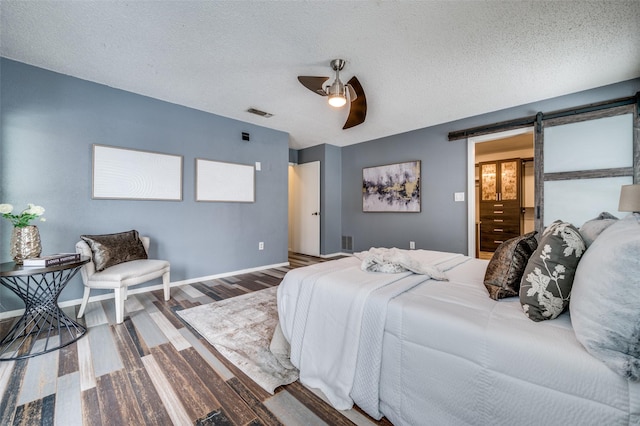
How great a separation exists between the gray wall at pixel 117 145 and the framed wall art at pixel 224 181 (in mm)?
100

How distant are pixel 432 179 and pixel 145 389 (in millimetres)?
4426

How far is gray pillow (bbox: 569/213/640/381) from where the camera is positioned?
2.37ft

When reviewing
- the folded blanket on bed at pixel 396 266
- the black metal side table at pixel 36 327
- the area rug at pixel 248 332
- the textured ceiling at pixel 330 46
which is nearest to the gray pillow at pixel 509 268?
the folded blanket on bed at pixel 396 266

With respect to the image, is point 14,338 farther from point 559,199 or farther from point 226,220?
point 559,199

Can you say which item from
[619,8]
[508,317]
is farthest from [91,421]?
[619,8]

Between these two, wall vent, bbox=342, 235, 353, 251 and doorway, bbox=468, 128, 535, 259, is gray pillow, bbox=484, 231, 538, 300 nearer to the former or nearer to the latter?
wall vent, bbox=342, 235, 353, 251

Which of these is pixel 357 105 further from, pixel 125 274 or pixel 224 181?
pixel 125 274

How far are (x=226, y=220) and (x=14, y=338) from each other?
233 centimetres

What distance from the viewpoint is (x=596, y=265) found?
0.85 meters

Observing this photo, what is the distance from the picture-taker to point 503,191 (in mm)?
5660

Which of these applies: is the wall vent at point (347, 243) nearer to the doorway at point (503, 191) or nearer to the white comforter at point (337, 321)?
the doorway at point (503, 191)

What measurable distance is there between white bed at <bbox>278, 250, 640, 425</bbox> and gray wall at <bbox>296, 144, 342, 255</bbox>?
3.82m

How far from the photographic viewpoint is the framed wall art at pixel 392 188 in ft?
14.9

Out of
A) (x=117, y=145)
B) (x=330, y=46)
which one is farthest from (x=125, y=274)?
(x=330, y=46)
